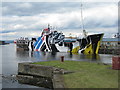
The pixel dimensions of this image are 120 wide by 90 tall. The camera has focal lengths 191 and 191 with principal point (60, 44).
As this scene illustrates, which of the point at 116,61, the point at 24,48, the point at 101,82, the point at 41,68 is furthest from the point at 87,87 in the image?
the point at 24,48

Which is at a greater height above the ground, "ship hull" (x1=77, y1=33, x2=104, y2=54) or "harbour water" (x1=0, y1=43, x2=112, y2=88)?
"ship hull" (x1=77, y1=33, x2=104, y2=54)

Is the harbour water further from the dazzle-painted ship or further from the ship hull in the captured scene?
the dazzle-painted ship

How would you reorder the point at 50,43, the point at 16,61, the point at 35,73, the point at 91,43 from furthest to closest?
the point at 50,43 → the point at 91,43 → the point at 16,61 → the point at 35,73

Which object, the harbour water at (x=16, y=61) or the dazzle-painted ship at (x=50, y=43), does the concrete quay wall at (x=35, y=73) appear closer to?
the harbour water at (x=16, y=61)

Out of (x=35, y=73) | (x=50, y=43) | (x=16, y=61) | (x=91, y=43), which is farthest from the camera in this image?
(x=50, y=43)

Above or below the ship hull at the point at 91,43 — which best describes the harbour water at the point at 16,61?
below

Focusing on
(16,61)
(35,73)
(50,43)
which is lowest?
(16,61)

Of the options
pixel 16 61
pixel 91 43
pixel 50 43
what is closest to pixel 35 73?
pixel 16 61

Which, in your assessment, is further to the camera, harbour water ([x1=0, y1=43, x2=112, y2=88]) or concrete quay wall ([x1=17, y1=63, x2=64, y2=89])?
concrete quay wall ([x1=17, y1=63, x2=64, y2=89])

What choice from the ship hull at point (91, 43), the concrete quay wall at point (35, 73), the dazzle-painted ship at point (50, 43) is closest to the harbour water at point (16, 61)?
the concrete quay wall at point (35, 73)

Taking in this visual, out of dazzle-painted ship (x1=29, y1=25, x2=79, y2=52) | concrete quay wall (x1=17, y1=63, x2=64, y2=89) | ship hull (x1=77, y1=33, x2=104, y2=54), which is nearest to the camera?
concrete quay wall (x1=17, y1=63, x2=64, y2=89)

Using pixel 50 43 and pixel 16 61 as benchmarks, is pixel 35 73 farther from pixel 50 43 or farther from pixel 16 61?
pixel 50 43

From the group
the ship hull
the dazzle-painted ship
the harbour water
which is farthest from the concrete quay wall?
the dazzle-painted ship

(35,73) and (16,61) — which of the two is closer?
(35,73)
